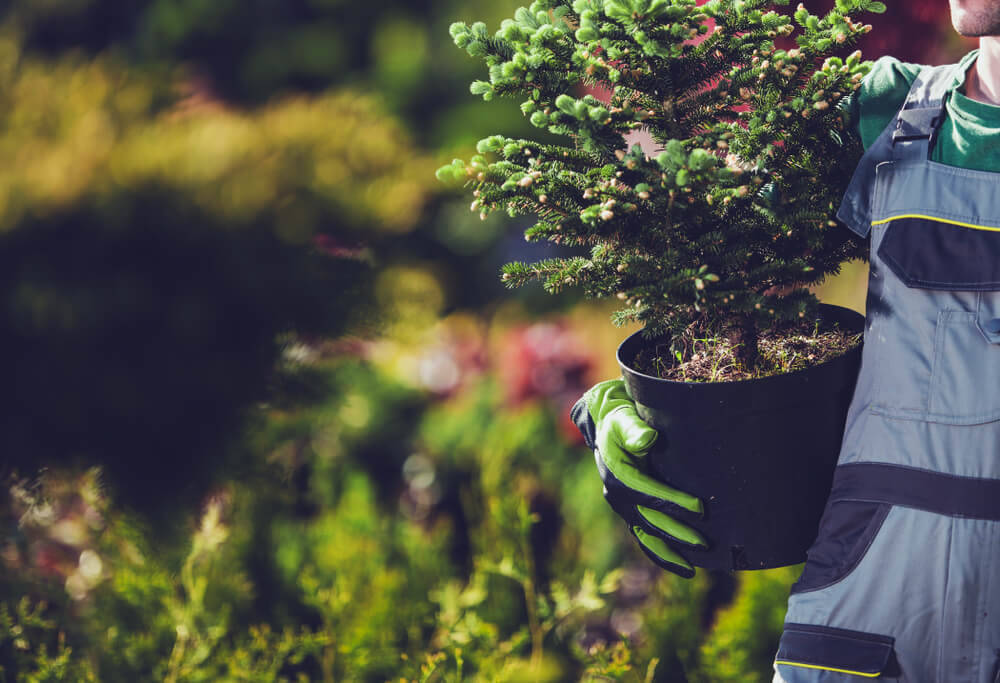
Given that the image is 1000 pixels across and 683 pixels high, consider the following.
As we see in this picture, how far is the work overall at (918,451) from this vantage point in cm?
109

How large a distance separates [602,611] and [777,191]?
193 cm

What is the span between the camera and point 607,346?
11.4ft

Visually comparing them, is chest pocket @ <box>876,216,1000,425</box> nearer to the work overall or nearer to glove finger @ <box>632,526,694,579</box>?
the work overall

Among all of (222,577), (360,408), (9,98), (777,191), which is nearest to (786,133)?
(777,191)

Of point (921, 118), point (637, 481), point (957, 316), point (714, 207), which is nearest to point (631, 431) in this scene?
point (637, 481)

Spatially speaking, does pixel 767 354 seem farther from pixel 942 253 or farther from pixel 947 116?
pixel 947 116

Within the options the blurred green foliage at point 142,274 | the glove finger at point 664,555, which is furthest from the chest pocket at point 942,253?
the blurred green foliage at point 142,274

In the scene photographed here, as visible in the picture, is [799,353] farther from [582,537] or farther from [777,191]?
[582,537]

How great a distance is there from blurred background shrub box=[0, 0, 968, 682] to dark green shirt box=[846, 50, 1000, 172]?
0.34m

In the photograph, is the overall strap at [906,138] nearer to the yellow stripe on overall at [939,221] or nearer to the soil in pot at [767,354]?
the yellow stripe on overall at [939,221]

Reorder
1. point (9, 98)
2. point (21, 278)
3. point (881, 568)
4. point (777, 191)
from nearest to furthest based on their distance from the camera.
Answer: point (881, 568) < point (777, 191) < point (21, 278) < point (9, 98)

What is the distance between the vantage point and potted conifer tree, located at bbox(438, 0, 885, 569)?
1.19 metres

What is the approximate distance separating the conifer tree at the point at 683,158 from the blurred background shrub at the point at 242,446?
0.42 meters

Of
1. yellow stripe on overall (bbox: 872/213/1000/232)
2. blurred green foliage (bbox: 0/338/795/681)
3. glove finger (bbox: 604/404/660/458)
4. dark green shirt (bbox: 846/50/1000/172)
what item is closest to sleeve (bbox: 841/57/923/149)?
dark green shirt (bbox: 846/50/1000/172)
